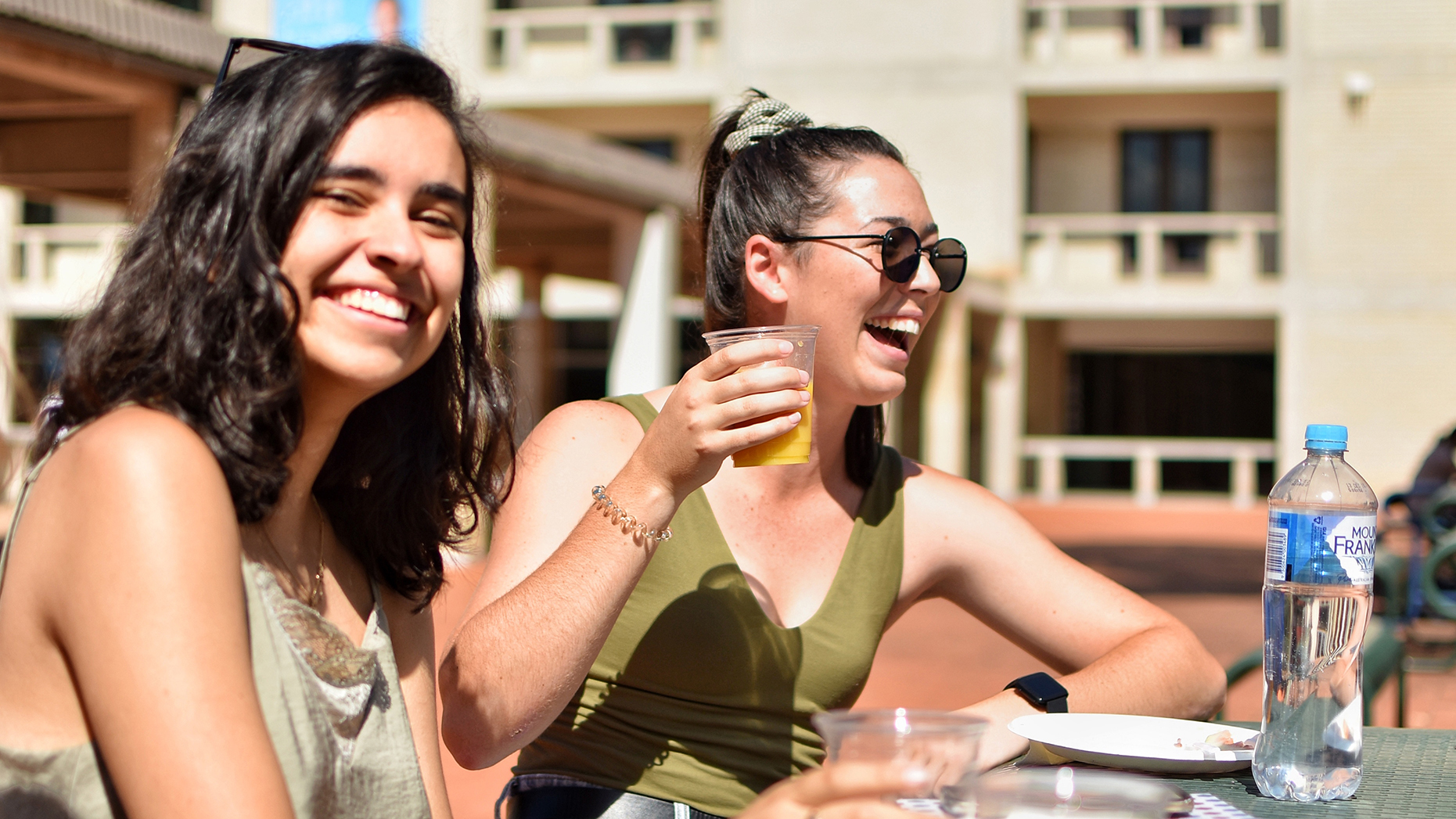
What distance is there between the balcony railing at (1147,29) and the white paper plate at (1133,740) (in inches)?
732

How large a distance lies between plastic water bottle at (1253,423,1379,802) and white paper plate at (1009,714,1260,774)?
68 millimetres

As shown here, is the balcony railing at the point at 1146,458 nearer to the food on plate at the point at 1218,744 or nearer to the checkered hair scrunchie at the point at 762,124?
the checkered hair scrunchie at the point at 762,124

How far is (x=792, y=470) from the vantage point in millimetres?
2256

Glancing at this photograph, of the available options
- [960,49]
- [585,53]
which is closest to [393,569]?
[960,49]

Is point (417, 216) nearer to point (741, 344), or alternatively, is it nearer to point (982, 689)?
point (741, 344)

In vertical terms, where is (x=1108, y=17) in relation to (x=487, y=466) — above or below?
above

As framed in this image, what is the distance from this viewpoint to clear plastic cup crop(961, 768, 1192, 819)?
37.9 inches

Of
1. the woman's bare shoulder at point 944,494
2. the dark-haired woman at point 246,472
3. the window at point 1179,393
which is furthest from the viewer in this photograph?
the window at point 1179,393

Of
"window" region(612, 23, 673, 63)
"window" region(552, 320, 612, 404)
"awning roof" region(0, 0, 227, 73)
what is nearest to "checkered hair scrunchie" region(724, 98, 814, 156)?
"awning roof" region(0, 0, 227, 73)

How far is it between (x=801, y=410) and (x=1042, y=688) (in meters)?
0.63

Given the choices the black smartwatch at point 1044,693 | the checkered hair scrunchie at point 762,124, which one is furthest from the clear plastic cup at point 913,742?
the checkered hair scrunchie at point 762,124

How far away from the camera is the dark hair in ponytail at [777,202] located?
2254 millimetres

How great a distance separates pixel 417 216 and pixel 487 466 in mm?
447

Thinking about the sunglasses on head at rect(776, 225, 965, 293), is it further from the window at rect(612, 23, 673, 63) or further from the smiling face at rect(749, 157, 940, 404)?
the window at rect(612, 23, 673, 63)
